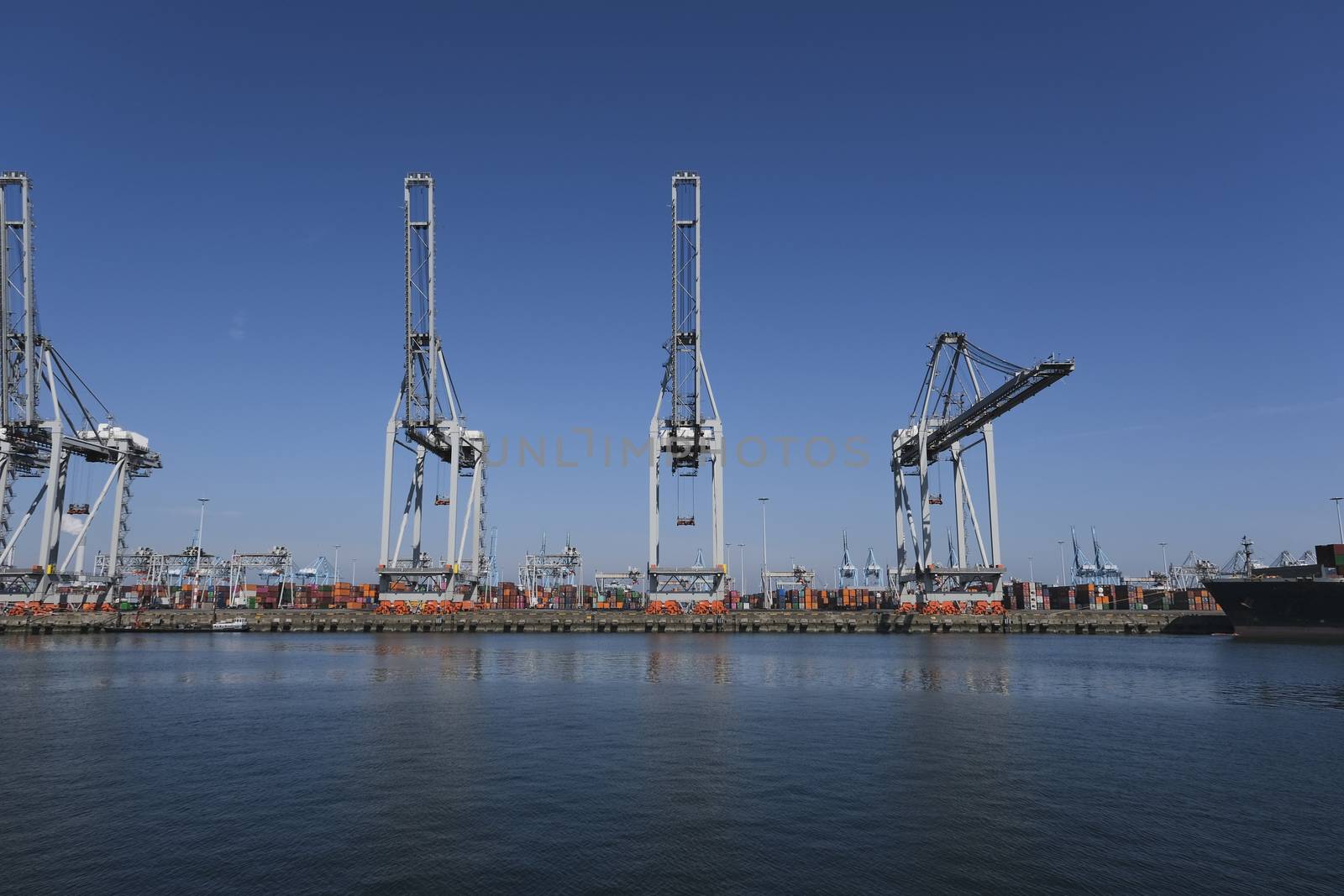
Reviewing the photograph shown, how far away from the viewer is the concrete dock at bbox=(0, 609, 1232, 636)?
77.4 metres

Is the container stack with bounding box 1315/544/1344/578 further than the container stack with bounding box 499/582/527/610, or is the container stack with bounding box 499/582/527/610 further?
the container stack with bounding box 499/582/527/610

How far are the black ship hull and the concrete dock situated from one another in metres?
13.9

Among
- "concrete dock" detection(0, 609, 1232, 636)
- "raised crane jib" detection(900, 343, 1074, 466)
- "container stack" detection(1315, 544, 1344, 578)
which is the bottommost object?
"concrete dock" detection(0, 609, 1232, 636)

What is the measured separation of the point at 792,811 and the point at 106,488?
92.8 metres

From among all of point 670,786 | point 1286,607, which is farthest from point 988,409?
point 670,786

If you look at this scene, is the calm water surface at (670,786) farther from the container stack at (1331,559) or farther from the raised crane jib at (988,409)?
the container stack at (1331,559)

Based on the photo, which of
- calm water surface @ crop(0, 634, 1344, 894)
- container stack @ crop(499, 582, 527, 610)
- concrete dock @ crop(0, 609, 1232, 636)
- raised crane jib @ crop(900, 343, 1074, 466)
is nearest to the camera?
calm water surface @ crop(0, 634, 1344, 894)

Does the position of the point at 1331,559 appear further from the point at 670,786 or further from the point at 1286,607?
the point at 670,786

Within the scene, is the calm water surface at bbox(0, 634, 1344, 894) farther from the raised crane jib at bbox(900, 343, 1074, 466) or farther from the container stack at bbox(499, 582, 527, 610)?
the container stack at bbox(499, 582, 527, 610)

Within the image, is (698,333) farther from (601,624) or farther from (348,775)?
(348,775)

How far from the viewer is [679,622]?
77125 millimetres

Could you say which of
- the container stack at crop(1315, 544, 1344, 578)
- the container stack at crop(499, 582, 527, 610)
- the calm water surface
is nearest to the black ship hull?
the container stack at crop(1315, 544, 1344, 578)

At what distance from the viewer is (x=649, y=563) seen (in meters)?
75.3

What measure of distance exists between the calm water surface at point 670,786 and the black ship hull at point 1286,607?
34.9 metres
